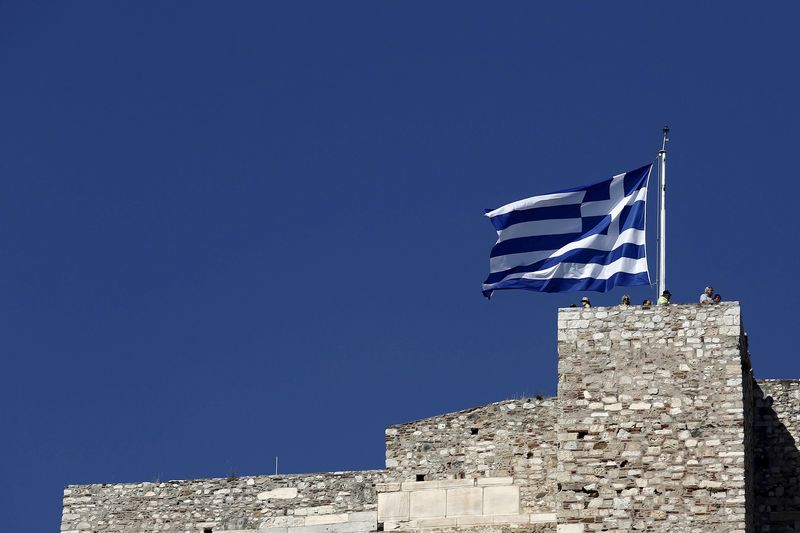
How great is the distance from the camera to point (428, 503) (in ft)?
179

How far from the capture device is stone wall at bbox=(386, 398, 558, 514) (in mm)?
53938

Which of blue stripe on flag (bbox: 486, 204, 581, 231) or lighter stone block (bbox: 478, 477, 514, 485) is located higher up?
blue stripe on flag (bbox: 486, 204, 581, 231)

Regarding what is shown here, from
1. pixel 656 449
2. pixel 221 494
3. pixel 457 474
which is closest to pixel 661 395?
pixel 656 449

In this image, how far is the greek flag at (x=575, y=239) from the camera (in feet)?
179

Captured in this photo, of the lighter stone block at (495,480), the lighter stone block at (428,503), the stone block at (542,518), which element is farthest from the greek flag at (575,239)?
the stone block at (542,518)

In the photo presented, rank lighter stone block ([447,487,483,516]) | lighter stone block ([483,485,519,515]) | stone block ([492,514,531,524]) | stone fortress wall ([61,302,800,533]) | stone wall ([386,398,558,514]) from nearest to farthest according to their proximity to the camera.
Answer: stone fortress wall ([61,302,800,533]) < stone block ([492,514,531,524]) < lighter stone block ([483,485,519,515]) < stone wall ([386,398,558,514]) < lighter stone block ([447,487,483,516])

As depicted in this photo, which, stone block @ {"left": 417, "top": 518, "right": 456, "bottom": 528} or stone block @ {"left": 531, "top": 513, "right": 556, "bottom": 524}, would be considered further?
stone block @ {"left": 417, "top": 518, "right": 456, "bottom": 528}

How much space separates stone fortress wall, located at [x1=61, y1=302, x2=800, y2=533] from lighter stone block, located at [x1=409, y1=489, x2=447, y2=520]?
29 mm

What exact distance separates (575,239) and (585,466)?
5348 millimetres

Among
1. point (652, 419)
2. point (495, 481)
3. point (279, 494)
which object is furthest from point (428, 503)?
point (652, 419)

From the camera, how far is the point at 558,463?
5256 centimetres

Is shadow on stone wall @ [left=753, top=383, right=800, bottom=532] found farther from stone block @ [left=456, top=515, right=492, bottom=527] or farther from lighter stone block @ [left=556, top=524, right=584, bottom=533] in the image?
stone block @ [left=456, top=515, right=492, bottom=527]

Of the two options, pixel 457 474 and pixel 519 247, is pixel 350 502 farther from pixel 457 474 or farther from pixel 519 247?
pixel 519 247

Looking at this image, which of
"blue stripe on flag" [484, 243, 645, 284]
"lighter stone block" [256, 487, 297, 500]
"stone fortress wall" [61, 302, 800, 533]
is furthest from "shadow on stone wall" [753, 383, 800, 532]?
"lighter stone block" [256, 487, 297, 500]
